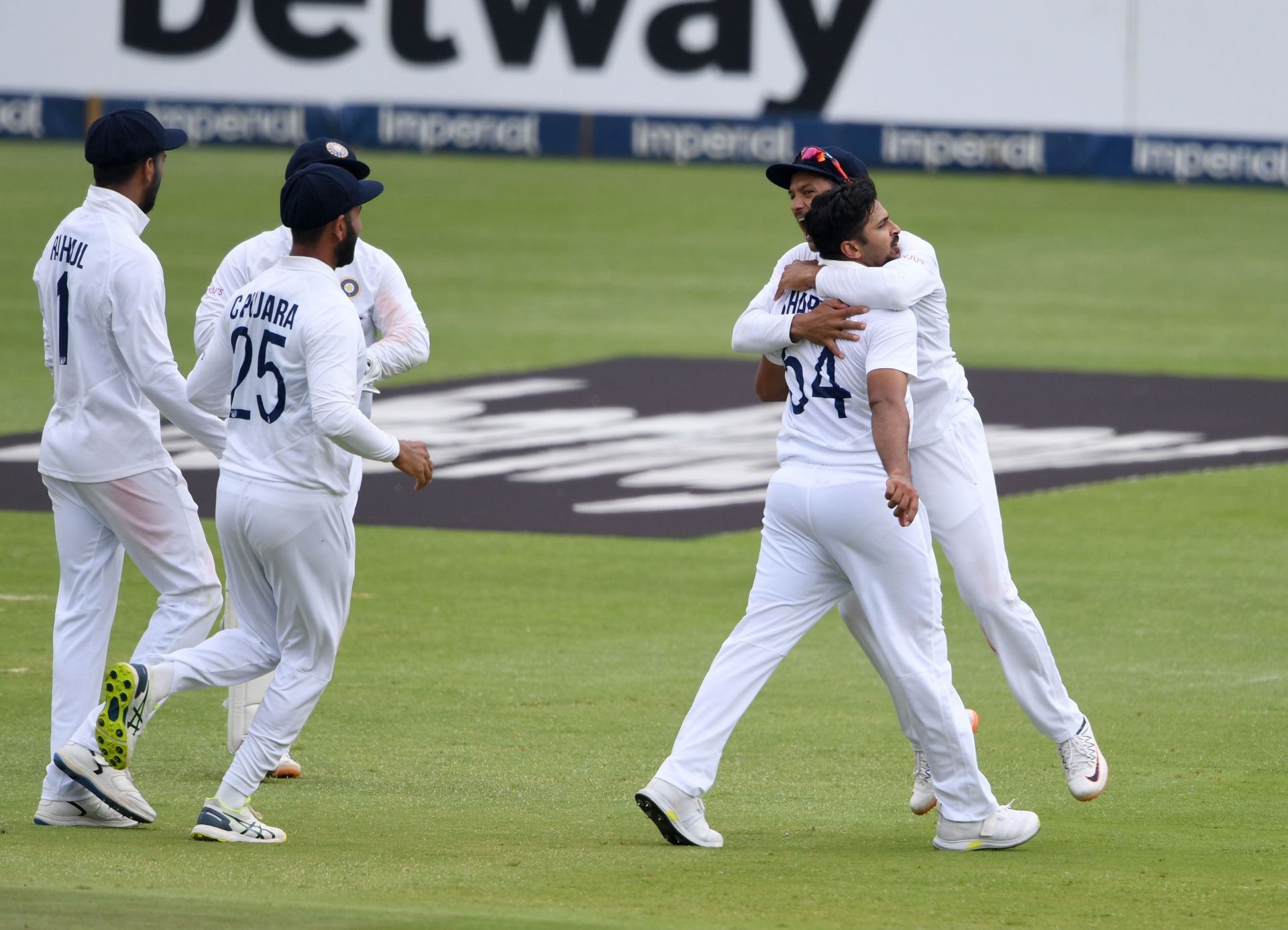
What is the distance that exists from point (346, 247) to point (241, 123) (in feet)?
109

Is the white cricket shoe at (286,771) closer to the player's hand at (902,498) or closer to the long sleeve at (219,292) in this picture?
the long sleeve at (219,292)

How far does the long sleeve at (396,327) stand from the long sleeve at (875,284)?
1.72 m

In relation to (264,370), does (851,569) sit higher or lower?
lower

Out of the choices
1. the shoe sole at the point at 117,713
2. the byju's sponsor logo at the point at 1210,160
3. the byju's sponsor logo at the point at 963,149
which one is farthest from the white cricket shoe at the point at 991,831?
the byju's sponsor logo at the point at 963,149

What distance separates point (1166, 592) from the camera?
443 inches

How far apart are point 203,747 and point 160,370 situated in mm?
1920

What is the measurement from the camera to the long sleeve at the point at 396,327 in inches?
291

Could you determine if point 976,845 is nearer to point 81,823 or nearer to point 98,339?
point 81,823

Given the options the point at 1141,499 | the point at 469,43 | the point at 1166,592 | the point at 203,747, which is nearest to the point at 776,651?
the point at 203,747

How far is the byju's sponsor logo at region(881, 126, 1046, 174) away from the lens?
36.5 m

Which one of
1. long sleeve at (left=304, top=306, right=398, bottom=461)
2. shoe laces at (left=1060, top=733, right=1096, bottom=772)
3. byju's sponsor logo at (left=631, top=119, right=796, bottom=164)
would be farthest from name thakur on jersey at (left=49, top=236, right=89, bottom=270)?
byju's sponsor logo at (left=631, top=119, right=796, bottom=164)

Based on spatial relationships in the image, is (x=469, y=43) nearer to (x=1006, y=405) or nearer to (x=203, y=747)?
(x=1006, y=405)

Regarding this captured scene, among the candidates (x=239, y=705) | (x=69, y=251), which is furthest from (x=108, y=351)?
(x=239, y=705)

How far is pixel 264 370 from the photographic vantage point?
6.16 meters
